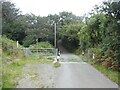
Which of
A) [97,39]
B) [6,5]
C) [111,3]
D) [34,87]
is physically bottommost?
[34,87]

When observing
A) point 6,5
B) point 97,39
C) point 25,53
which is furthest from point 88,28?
point 6,5

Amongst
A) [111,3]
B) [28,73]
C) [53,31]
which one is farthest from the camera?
[53,31]

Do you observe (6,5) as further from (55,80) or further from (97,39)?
(55,80)

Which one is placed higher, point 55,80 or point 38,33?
point 38,33

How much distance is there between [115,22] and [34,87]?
15.4 feet

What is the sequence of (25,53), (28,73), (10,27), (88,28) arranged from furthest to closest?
(10,27) < (88,28) < (25,53) < (28,73)

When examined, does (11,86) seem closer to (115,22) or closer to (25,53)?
(115,22)

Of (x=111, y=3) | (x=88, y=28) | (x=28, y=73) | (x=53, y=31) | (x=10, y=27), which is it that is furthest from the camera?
(x=53, y=31)

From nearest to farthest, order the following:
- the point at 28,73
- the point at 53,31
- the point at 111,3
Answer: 1. the point at 111,3
2. the point at 28,73
3. the point at 53,31

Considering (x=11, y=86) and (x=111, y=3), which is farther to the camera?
(x=111, y=3)

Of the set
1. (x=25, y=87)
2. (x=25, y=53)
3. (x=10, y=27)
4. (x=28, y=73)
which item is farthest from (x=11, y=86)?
(x=10, y=27)

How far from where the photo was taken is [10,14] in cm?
3581

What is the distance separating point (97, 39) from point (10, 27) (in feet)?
45.2

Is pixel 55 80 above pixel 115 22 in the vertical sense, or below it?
below
